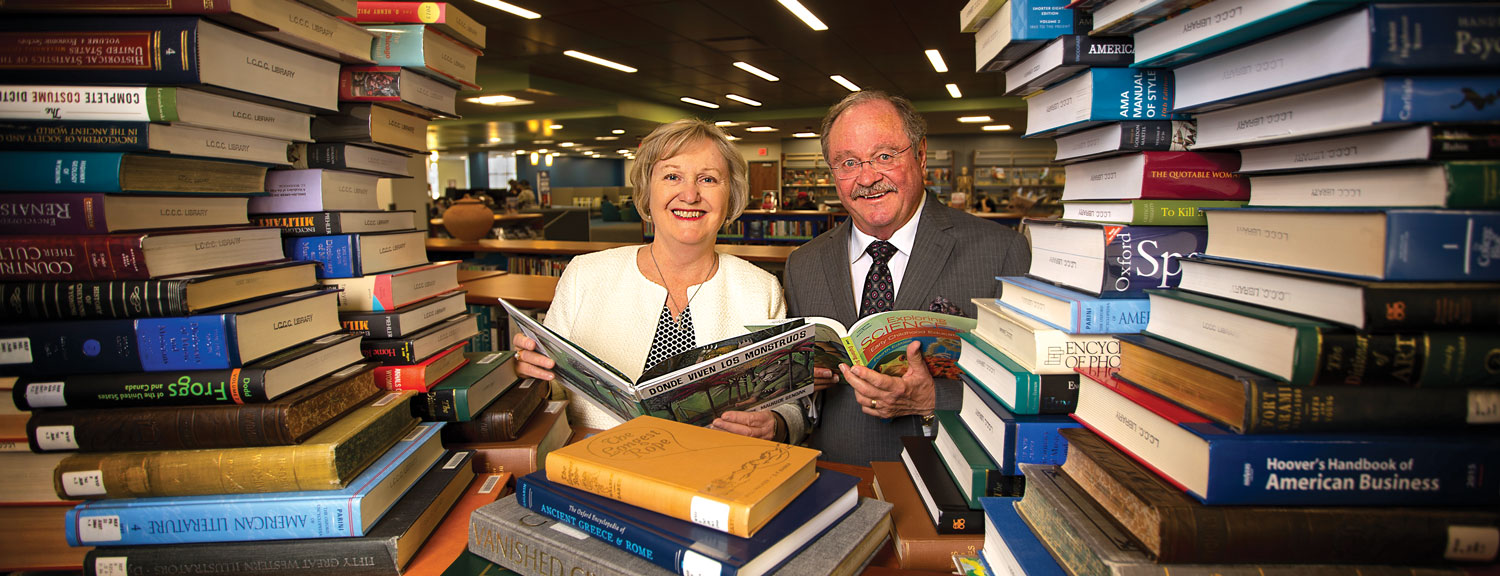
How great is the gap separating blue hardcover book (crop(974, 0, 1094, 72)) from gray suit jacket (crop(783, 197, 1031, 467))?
2.64 feet

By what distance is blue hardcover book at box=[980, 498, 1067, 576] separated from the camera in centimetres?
78

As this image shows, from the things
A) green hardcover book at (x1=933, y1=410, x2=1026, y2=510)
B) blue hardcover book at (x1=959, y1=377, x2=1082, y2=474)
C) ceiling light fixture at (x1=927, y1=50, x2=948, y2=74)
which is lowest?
green hardcover book at (x1=933, y1=410, x2=1026, y2=510)

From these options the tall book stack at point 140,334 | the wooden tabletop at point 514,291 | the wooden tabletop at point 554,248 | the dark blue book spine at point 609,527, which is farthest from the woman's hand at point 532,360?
the wooden tabletop at point 554,248

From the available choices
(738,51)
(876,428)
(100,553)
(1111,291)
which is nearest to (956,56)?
(738,51)

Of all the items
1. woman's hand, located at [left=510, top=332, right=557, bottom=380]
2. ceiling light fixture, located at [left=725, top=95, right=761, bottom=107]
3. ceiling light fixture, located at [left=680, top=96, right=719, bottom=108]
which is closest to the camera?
woman's hand, located at [left=510, top=332, right=557, bottom=380]

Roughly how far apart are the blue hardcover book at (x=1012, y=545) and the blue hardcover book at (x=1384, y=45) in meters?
0.59

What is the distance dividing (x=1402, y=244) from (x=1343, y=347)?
0.10m

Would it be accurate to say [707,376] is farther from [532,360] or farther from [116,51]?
[116,51]

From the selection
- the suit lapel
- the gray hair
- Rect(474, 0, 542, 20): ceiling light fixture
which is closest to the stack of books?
the suit lapel

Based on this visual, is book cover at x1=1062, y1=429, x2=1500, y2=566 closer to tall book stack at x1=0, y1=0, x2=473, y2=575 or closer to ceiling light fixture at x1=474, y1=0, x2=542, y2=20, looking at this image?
tall book stack at x1=0, y1=0, x2=473, y2=575

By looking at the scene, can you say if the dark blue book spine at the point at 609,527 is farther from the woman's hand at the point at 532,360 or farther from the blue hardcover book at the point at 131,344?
the woman's hand at the point at 532,360

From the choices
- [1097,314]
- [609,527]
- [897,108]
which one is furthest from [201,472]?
[897,108]

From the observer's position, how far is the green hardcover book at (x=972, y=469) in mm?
995

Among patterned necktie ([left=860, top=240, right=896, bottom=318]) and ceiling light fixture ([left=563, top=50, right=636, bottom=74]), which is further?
ceiling light fixture ([left=563, top=50, right=636, bottom=74])
